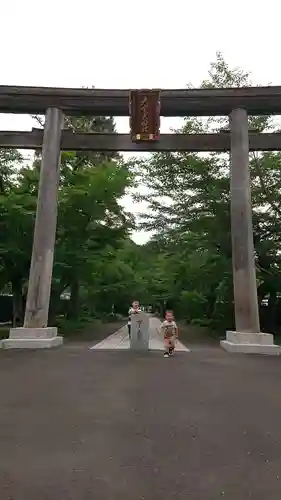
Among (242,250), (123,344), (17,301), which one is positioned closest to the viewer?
(242,250)

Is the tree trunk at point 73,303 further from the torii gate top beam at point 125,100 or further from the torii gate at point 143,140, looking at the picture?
the torii gate top beam at point 125,100

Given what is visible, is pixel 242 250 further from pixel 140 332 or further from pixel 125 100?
pixel 125 100

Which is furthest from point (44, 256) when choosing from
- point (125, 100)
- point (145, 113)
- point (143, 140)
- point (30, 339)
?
point (125, 100)

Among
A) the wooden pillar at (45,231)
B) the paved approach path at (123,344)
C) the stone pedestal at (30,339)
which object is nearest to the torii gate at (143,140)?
the wooden pillar at (45,231)

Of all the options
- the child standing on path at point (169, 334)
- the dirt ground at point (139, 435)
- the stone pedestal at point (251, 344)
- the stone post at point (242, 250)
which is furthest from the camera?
the stone post at point (242, 250)

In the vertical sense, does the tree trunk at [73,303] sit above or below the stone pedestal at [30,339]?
above

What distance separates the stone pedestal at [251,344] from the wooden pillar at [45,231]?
17.7 feet

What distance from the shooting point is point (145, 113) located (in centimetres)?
1412

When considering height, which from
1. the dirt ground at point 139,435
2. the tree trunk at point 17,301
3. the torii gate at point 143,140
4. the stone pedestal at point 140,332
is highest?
the torii gate at point 143,140

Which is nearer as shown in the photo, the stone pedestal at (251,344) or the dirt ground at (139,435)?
the dirt ground at (139,435)

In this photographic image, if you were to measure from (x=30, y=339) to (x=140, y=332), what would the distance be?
2998 mm

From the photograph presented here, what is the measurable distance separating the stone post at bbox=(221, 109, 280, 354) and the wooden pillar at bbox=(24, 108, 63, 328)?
5.43 meters

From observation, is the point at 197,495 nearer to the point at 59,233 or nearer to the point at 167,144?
the point at 167,144

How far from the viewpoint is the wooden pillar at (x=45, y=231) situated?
13.2 meters
